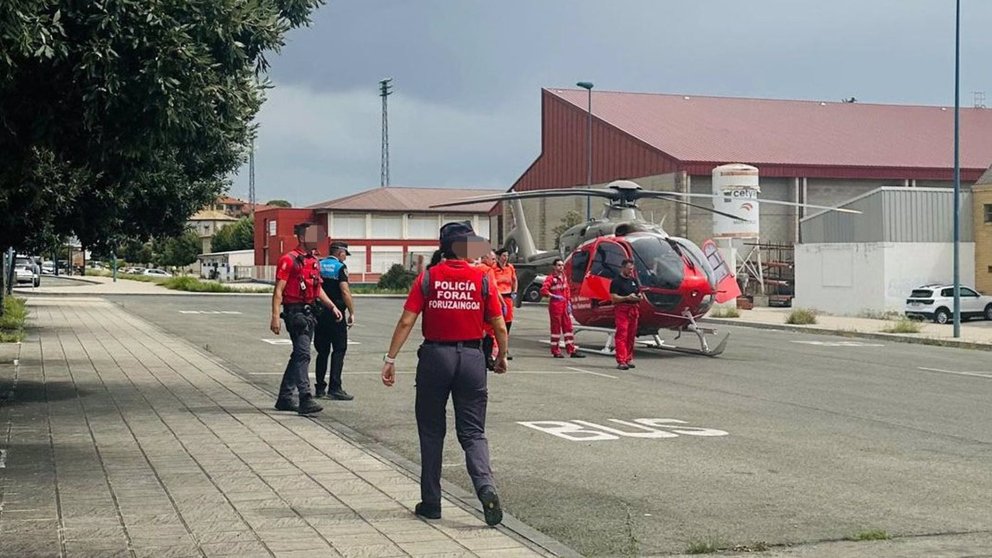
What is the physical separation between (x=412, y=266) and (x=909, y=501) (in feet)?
239

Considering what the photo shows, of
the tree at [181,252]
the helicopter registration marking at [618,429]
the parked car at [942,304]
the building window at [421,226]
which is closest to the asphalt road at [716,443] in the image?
the helicopter registration marking at [618,429]

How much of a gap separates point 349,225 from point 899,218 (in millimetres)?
59420

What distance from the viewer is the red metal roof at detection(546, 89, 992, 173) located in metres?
58.9

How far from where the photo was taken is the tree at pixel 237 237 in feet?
426

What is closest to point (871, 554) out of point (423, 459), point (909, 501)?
point (909, 501)

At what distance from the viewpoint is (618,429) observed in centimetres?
1184

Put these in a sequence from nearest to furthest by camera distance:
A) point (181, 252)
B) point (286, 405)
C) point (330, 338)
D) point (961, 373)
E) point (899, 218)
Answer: point (286, 405) < point (330, 338) < point (961, 373) < point (899, 218) < point (181, 252)

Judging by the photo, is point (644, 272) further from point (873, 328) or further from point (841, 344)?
point (873, 328)

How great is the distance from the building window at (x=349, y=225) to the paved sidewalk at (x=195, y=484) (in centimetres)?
8117

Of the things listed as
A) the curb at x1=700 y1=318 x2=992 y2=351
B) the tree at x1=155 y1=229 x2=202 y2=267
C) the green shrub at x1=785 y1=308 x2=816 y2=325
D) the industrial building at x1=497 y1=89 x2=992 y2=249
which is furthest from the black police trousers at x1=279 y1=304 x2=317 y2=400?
the tree at x1=155 y1=229 x2=202 y2=267

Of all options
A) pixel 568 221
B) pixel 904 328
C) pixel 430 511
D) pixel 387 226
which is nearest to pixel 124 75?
pixel 430 511

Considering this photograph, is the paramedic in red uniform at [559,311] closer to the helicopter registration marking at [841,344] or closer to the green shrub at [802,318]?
the helicopter registration marking at [841,344]

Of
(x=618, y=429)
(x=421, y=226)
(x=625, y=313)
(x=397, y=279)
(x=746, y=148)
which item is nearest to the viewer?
(x=618, y=429)

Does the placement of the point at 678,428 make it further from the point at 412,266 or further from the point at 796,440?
the point at 412,266
